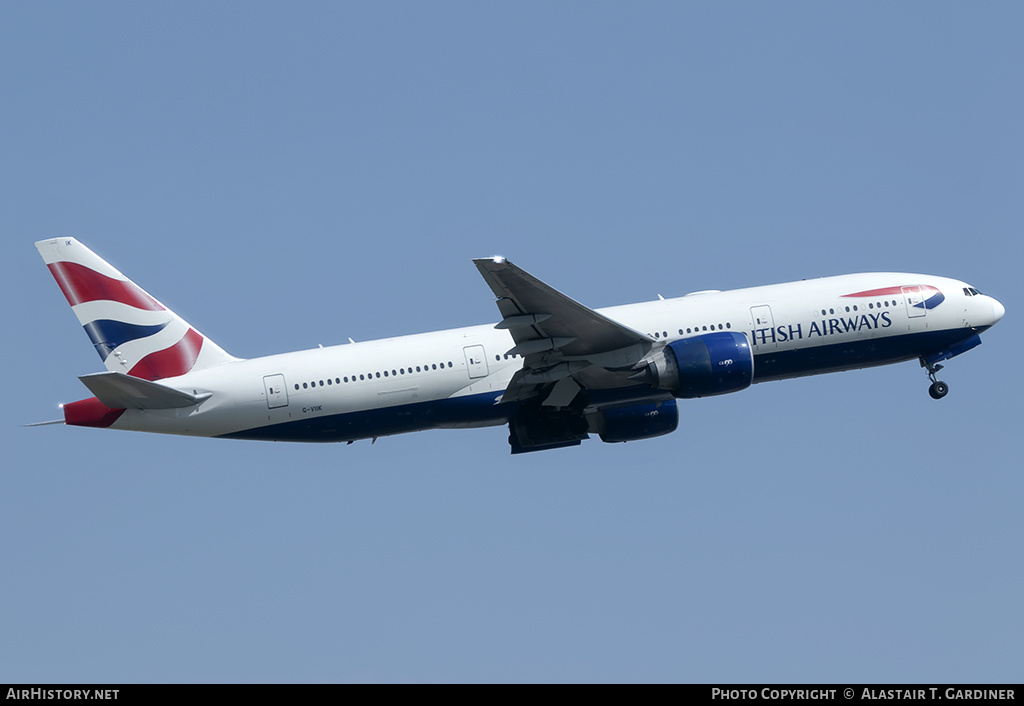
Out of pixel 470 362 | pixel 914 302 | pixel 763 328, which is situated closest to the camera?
pixel 470 362

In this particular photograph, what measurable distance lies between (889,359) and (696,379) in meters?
9.45

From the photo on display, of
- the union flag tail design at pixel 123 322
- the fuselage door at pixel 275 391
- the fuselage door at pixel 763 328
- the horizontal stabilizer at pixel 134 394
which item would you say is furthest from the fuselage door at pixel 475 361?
the fuselage door at pixel 763 328

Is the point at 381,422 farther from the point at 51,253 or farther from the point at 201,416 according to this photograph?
the point at 51,253

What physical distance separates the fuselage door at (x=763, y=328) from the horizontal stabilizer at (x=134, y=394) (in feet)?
62.8

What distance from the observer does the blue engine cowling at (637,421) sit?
45125 millimetres

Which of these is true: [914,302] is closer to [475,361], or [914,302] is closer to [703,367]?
[703,367]

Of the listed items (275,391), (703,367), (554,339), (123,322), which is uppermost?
(123,322)

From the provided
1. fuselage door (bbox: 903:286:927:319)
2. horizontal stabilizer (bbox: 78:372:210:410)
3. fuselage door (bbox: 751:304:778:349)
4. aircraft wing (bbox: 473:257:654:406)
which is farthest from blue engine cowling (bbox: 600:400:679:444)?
horizontal stabilizer (bbox: 78:372:210:410)

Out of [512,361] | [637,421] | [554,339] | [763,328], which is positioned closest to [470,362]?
[512,361]

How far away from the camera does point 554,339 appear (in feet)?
133

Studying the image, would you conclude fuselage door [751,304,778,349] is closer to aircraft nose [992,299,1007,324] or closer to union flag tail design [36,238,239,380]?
aircraft nose [992,299,1007,324]

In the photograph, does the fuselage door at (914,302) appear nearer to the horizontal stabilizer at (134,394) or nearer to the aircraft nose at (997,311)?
the aircraft nose at (997,311)

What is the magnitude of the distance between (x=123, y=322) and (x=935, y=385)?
30.2 m
